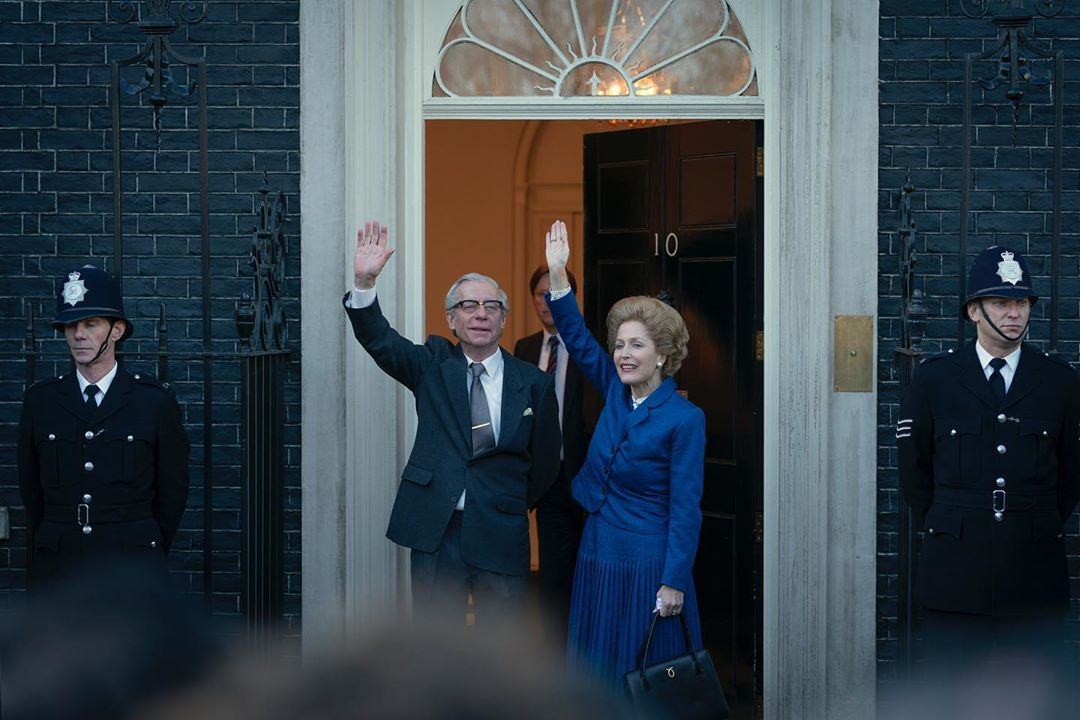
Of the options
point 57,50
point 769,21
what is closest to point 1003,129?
point 769,21


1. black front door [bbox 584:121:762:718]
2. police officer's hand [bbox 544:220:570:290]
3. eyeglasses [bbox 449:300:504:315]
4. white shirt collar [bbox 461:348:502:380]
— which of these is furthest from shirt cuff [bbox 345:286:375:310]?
black front door [bbox 584:121:762:718]

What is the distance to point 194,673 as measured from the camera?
1171mm

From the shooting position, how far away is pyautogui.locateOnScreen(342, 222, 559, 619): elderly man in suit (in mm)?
5027

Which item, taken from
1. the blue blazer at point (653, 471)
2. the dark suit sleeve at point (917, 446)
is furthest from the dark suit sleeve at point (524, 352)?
the dark suit sleeve at point (917, 446)

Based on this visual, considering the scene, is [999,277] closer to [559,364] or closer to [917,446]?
[917,446]

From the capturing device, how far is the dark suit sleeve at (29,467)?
5.00 metres

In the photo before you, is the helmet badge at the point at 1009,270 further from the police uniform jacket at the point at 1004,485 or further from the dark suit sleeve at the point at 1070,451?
the dark suit sleeve at the point at 1070,451

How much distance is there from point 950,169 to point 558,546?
7.31ft

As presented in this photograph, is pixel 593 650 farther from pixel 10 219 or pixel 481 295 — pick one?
pixel 10 219

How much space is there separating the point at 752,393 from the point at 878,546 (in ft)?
2.89

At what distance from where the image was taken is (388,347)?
5086 mm

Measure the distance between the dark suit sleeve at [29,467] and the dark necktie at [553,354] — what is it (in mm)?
2086

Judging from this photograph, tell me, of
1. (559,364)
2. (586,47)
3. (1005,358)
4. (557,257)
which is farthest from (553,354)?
(1005,358)

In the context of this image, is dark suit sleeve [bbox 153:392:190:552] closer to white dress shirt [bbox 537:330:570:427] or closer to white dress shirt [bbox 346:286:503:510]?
white dress shirt [bbox 346:286:503:510]
